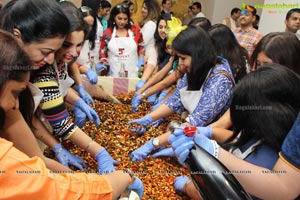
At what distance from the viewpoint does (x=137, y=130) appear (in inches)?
71.4

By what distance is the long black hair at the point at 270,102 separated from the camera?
100cm

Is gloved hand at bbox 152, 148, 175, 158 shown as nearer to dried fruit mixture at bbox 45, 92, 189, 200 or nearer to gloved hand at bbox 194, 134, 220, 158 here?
dried fruit mixture at bbox 45, 92, 189, 200

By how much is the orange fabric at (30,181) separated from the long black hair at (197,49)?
1.10 metres

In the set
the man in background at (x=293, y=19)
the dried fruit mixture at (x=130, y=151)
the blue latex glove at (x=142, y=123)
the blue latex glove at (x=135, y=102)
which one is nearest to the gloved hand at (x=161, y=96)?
the blue latex glove at (x=135, y=102)

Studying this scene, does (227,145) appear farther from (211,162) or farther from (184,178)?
(211,162)

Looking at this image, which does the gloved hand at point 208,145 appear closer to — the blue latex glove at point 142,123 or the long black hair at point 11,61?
the long black hair at point 11,61

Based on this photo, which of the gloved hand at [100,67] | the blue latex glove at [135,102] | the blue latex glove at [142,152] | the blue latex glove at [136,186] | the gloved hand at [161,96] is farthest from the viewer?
the gloved hand at [100,67]

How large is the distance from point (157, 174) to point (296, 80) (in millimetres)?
781

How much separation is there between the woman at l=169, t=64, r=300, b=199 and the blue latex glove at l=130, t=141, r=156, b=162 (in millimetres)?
513

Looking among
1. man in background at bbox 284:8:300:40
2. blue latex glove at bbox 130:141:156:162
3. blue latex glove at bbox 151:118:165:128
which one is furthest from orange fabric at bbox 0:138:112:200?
man in background at bbox 284:8:300:40

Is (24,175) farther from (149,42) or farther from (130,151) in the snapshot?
(149,42)

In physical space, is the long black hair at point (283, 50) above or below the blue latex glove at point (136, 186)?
above

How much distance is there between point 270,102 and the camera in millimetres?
1017

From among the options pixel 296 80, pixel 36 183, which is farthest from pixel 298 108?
pixel 36 183
